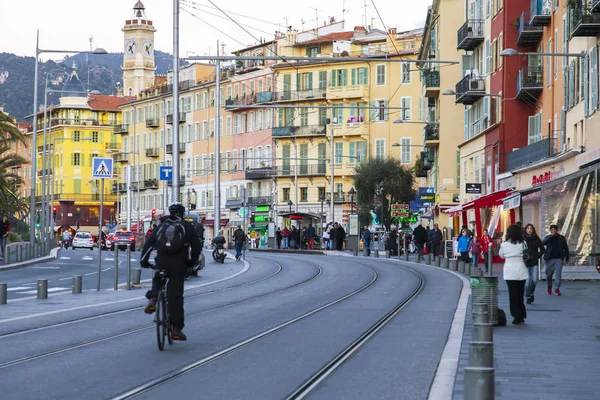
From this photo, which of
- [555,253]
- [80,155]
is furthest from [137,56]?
[555,253]

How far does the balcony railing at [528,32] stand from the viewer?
5606 centimetres

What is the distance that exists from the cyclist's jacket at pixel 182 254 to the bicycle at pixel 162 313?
0.39 feet

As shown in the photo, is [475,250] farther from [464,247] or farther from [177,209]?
[177,209]

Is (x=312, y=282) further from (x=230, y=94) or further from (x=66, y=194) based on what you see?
(x=66, y=194)

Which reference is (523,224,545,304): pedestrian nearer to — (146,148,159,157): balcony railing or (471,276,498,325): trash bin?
(471,276,498,325): trash bin

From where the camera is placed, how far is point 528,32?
2215 inches

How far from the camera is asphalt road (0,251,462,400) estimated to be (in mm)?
12046

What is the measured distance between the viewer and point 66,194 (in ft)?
531

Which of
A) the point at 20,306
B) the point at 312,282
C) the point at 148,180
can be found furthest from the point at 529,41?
the point at 148,180

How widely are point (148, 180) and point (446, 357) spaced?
123 metres

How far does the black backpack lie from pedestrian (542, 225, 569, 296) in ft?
50.3

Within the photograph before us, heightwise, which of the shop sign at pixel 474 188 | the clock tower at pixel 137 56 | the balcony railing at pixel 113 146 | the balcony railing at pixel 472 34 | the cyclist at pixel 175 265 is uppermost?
the clock tower at pixel 137 56

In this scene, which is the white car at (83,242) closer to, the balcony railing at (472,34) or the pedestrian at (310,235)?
the pedestrian at (310,235)

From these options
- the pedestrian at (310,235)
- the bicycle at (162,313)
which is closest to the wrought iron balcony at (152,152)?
the pedestrian at (310,235)
